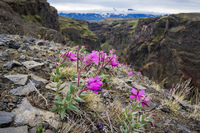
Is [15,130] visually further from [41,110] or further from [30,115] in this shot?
[41,110]

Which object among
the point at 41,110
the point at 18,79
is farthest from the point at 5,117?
the point at 18,79

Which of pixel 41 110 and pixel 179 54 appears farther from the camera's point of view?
pixel 179 54

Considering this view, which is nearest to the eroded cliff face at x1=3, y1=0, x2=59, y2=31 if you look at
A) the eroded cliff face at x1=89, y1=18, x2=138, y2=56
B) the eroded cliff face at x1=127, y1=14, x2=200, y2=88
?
the eroded cliff face at x1=127, y1=14, x2=200, y2=88

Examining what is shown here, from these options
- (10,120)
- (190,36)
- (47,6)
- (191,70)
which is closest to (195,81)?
(191,70)

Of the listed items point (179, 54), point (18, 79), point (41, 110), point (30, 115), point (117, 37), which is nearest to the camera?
point (30, 115)

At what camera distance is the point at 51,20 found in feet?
146

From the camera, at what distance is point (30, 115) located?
160 cm

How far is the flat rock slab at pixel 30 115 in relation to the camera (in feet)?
4.98

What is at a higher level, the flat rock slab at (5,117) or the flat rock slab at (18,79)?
the flat rock slab at (18,79)

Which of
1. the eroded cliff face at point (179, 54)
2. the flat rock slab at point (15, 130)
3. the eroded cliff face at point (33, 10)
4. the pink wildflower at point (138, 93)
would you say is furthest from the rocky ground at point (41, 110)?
the eroded cliff face at point (33, 10)

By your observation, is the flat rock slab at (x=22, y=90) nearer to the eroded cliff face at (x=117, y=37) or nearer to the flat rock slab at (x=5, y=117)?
the flat rock slab at (x=5, y=117)

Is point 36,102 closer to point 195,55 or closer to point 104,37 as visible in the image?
point 195,55

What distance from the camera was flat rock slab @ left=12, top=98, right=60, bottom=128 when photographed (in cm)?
152

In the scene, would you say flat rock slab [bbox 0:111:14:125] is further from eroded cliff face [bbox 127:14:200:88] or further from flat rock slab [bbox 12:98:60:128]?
eroded cliff face [bbox 127:14:200:88]
